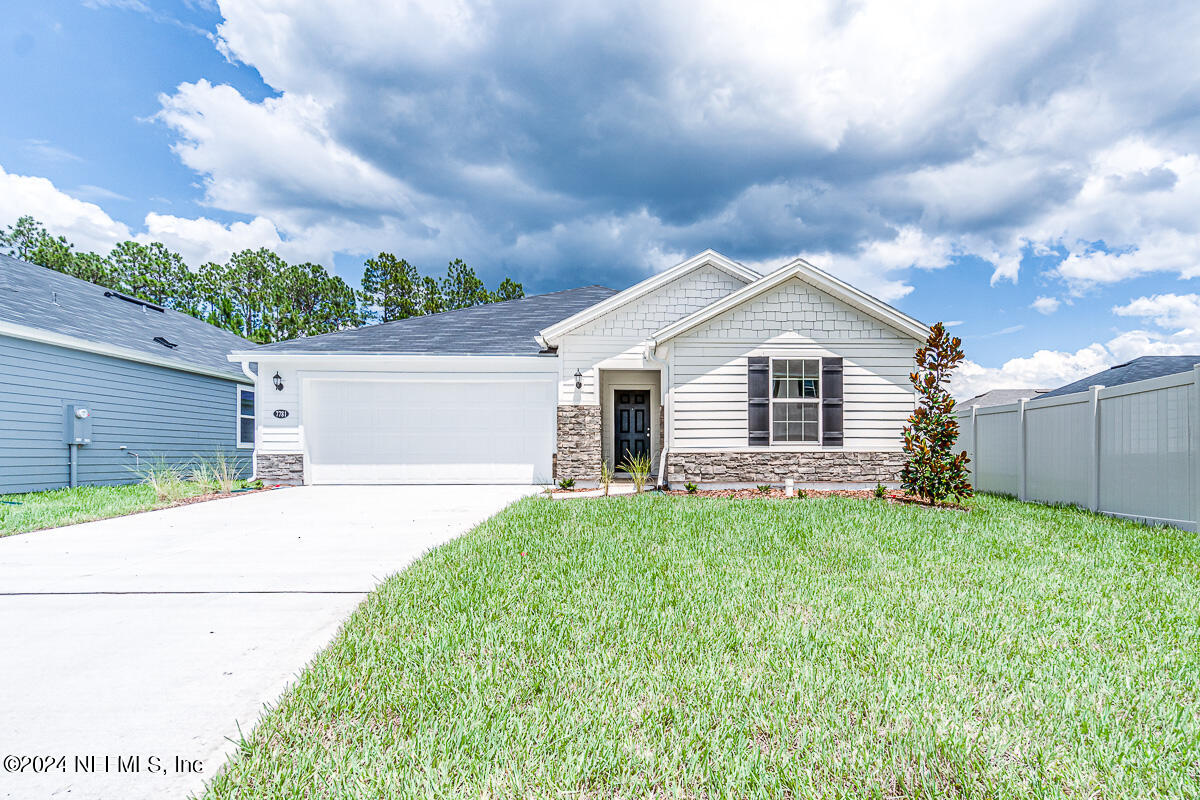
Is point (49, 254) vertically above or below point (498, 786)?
above

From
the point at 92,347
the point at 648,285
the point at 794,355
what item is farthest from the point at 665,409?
the point at 92,347

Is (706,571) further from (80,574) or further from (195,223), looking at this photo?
(195,223)

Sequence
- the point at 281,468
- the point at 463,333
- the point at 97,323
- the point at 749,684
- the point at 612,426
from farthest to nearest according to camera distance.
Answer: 1. the point at 463,333
2. the point at 97,323
3. the point at 612,426
4. the point at 281,468
5. the point at 749,684

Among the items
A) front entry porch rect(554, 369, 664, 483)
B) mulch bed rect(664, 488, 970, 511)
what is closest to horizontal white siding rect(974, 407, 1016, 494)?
mulch bed rect(664, 488, 970, 511)

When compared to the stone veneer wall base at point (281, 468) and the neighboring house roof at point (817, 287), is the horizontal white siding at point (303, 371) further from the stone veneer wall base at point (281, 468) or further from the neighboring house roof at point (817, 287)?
the neighboring house roof at point (817, 287)

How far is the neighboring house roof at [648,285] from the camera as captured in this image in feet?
34.8

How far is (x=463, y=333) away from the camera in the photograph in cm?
1247

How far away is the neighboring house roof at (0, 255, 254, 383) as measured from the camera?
10055mm

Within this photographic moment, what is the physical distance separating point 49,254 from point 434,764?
134 ft

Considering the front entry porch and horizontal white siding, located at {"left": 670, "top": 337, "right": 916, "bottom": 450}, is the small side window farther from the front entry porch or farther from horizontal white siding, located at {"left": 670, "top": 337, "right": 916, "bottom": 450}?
horizontal white siding, located at {"left": 670, "top": 337, "right": 916, "bottom": 450}

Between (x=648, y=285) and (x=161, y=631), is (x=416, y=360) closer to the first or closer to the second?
(x=648, y=285)

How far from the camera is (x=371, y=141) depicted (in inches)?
642

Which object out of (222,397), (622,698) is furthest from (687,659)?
(222,397)

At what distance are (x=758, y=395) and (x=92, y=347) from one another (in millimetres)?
13285
